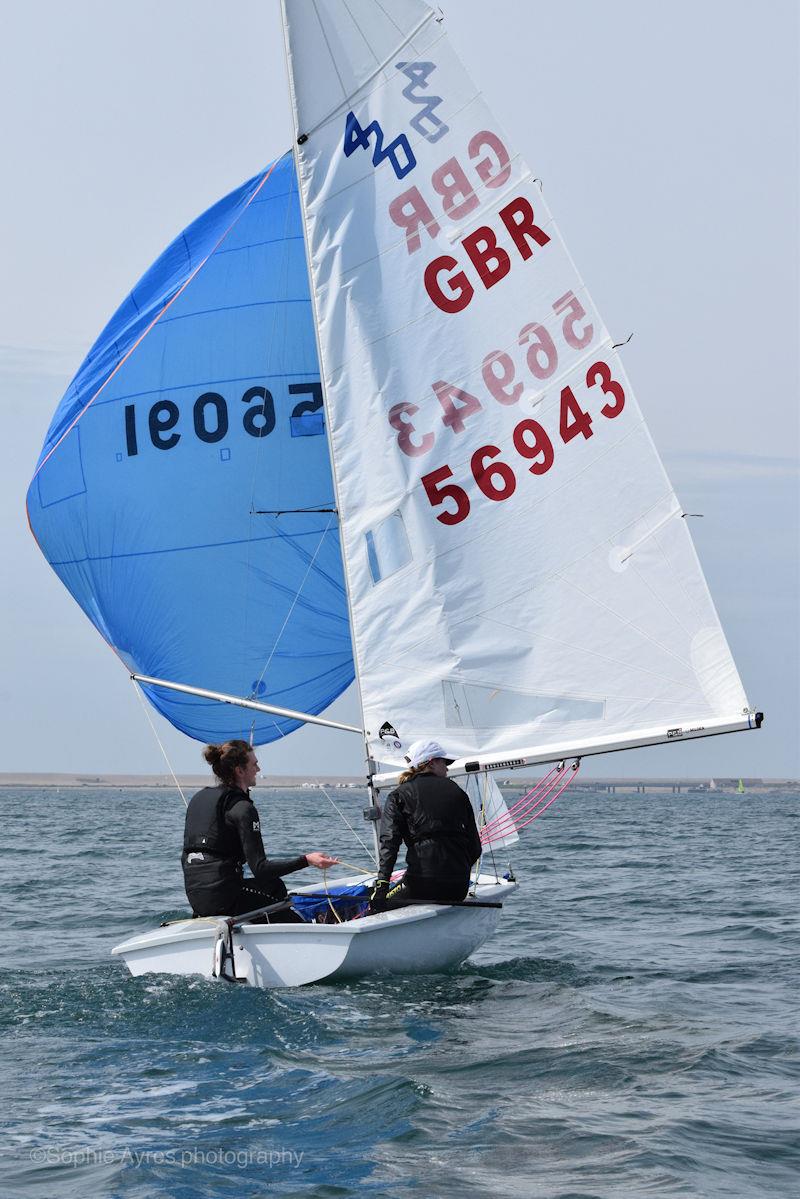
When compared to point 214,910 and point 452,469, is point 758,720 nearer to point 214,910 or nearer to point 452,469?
point 452,469

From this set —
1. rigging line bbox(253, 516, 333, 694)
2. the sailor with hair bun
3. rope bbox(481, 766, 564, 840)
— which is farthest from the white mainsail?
the sailor with hair bun

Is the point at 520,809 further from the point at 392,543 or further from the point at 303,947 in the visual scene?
the point at 303,947

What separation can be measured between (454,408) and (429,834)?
2875 millimetres

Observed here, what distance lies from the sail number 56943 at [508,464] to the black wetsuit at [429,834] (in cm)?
194

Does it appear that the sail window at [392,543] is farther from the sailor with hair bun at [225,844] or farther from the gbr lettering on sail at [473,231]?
the sailor with hair bun at [225,844]

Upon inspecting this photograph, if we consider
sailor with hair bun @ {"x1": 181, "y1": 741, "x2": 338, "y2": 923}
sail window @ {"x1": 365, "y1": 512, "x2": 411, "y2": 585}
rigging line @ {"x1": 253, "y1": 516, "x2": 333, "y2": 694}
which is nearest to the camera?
sailor with hair bun @ {"x1": 181, "y1": 741, "x2": 338, "y2": 923}

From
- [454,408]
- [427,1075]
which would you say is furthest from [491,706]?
[427,1075]

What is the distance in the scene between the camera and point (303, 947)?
7941 mm

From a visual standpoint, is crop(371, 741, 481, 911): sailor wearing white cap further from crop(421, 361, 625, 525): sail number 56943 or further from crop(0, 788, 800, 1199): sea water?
crop(421, 361, 625, 525): sail number 56943

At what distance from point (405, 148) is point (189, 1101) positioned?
20.6ft

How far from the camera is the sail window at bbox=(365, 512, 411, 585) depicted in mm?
9281

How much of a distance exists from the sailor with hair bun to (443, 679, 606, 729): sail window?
154 centimetres

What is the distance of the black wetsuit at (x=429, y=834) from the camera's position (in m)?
8.23

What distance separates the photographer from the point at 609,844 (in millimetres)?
26031
